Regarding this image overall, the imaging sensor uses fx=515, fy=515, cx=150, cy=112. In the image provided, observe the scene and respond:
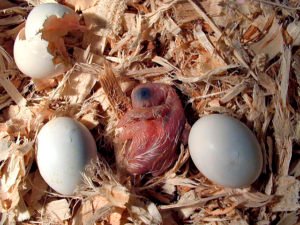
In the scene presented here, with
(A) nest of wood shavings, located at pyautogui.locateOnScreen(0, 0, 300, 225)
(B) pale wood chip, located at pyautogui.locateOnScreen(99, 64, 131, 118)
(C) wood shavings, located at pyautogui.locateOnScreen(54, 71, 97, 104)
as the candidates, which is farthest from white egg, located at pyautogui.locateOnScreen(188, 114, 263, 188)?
(C) wood shavings, located at pyautogui.locateOnScreen(54, 71, 97, 104)

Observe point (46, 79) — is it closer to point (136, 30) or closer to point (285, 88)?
point (136, 30)

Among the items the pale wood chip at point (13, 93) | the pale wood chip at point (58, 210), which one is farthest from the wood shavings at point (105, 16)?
the pale wood chip at point (58, 210)

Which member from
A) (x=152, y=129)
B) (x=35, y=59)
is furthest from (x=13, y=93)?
(x=152, y=129)

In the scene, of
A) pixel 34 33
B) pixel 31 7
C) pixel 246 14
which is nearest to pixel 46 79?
pixel 34 33

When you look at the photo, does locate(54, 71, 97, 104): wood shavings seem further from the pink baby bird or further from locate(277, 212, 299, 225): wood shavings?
locate(277, 212, 299, 225): wood shavings

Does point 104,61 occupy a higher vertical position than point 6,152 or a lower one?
higher

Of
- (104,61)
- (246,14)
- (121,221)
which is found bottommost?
(121,221)

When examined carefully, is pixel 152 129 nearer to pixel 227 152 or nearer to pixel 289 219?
pixel 227 152
